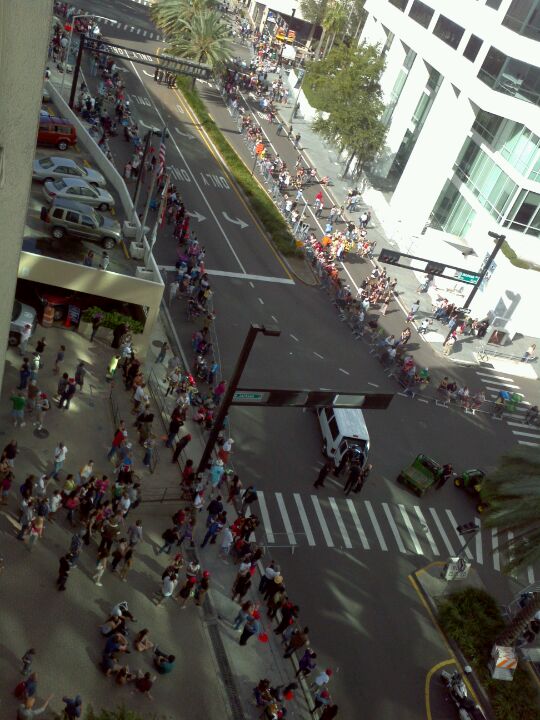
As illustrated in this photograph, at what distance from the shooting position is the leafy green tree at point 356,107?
56.9 m

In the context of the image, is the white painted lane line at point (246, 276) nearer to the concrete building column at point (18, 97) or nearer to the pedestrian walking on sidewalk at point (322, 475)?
the pedestrian walking on sidewalk at point (322, 475)

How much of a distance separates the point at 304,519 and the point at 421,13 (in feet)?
153

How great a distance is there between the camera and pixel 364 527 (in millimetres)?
27516

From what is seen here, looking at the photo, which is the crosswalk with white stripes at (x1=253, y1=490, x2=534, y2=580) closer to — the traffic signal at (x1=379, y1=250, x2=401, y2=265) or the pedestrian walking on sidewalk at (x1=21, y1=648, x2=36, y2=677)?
the pedestrian walking on sidewalk at (x1=21, y1=648, x2=36, y2=677)

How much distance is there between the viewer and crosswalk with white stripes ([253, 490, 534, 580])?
2602 cm

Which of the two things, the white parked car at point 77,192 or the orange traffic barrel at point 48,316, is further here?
the white parked car at point 77,192

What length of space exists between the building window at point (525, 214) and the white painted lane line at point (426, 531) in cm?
2458

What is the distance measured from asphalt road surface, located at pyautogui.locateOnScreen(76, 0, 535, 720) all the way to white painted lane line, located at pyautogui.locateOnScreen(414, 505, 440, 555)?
0.05 meters

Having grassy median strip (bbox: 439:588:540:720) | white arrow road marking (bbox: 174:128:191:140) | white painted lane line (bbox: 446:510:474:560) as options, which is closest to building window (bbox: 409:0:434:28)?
white arrow road marking (bbox: 174:128:191:140)

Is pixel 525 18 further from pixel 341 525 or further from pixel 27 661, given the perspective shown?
pixel 27 661

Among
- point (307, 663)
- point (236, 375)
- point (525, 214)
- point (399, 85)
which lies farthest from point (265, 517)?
point (399, 85)

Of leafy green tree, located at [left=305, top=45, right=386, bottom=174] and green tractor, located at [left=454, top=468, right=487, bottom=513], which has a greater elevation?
leafy green tree, located at [left=305, top=45, right=386, bottom=174]

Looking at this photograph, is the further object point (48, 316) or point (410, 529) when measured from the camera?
point (410, 529)

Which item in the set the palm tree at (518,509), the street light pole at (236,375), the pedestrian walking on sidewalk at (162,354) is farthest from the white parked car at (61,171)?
the palm tree at (518,509)
